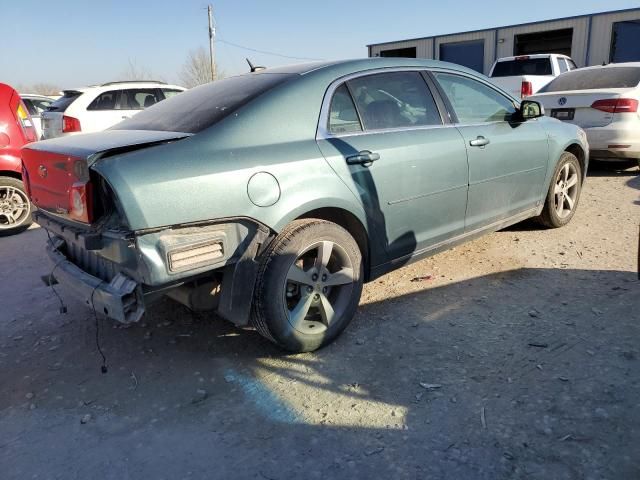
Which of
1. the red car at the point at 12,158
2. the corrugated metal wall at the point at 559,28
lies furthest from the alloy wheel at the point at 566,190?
the corrugated metal wall at the point at 559,28

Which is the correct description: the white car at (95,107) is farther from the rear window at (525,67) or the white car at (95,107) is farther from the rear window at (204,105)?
the rear window at (525,67)

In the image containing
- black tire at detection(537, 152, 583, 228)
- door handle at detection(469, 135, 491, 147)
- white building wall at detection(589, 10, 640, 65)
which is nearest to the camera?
door handle at detection(469, 135, 491, 147)

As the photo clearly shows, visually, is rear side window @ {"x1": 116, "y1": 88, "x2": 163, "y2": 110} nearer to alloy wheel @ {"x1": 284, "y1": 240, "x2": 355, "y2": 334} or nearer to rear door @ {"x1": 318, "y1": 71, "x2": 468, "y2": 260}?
rear door @ {"x1": 318, "y1": 71, "x2": 468, "y2": 260}

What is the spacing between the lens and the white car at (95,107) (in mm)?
8789

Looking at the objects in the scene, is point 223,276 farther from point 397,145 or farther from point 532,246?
point 532,246

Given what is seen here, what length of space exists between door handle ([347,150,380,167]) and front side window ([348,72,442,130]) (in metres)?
0.22

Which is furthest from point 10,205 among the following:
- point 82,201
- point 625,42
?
point 625,42

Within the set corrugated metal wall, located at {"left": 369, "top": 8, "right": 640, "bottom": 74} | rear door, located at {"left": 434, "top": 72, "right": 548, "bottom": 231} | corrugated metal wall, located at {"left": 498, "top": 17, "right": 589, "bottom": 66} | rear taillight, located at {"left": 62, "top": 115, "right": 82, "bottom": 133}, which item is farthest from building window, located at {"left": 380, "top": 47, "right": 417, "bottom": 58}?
rear door, located at {"left": 434, "top": 72, "right": 548, "bottom": 231}

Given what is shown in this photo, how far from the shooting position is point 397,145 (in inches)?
133

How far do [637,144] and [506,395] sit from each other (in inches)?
241

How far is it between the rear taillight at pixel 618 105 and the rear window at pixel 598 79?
0.53 m

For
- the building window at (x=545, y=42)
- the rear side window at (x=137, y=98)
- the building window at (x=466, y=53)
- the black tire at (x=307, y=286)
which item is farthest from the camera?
the building window at (x=466, y=53)

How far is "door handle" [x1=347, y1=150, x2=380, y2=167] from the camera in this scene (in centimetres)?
315

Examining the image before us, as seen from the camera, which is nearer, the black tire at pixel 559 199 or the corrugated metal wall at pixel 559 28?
the black tire at pixel 559 199
